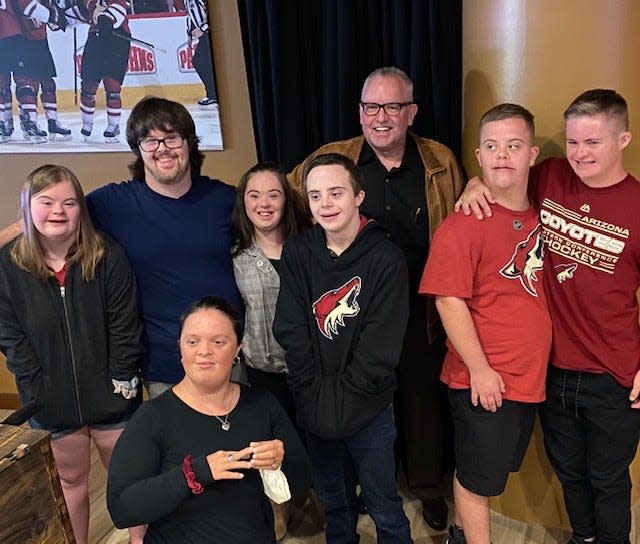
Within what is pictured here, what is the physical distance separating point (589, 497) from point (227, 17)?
217cm

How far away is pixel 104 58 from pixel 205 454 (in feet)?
6.21

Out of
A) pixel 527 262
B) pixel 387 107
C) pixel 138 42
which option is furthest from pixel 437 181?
pixel 138 42

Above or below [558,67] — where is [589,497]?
below

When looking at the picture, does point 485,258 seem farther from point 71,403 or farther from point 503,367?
point 71,403

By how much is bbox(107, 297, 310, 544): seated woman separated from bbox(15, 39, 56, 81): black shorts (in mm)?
1751

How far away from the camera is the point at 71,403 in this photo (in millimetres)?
1763

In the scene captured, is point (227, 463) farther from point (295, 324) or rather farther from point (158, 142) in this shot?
point (158, 142)

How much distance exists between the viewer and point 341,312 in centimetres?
163

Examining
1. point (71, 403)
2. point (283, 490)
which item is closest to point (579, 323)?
point (283, 490)

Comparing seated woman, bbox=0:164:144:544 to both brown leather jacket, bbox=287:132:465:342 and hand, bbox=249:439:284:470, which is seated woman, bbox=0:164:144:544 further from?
brown leather jacket, bbox=287:132:465:342

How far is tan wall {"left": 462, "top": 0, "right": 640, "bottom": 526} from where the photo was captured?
5.73ft

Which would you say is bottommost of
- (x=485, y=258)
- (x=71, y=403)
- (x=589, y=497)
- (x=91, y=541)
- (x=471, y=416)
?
(x=91, y=541)

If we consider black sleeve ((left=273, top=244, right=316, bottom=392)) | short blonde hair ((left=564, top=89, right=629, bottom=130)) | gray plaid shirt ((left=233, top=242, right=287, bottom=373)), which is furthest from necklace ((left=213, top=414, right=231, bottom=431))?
short blonde hair ((left=564, top=89, right=629, bottom=130))

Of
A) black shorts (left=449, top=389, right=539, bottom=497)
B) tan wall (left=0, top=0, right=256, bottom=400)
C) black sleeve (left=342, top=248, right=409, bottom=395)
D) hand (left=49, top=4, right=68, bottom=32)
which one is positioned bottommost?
black shorts (left=449, top=389, right=539, bottom=497)
